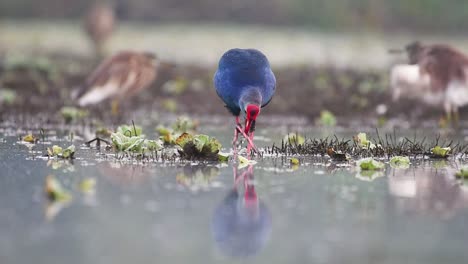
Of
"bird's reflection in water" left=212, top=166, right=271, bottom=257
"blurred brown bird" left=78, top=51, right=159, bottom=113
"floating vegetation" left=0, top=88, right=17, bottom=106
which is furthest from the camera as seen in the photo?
"floating vegetation" left=0, top=88, right=17, bottom=106

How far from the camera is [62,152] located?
8.74 meters

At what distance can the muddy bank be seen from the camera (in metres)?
14.5

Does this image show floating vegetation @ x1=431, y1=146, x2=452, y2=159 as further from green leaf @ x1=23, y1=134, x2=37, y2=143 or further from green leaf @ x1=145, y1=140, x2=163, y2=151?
green leaf @ x1=23, y1=134, x2=37, y2=143

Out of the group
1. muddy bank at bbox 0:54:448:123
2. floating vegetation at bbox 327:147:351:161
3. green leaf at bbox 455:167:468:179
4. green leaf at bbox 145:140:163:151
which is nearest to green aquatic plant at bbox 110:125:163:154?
green leaf at bbox 145:140:163:151

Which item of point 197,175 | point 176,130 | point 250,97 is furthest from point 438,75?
point 197,175

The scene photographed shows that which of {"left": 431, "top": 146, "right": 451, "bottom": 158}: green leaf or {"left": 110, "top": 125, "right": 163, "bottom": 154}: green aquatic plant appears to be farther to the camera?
{"left": 431, "top": 146, "right": 451, "bottom": 158}: green leaf

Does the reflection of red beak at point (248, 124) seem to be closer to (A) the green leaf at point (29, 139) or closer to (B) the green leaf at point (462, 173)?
(B) the green leaf at point (462, 173)

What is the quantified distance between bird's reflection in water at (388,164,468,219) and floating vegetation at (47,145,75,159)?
2.76m

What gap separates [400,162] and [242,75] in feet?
5.56

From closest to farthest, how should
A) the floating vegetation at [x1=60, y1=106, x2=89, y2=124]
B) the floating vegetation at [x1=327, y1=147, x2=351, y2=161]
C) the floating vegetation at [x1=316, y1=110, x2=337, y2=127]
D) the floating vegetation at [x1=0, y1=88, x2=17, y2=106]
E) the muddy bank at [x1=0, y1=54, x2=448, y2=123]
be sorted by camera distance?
the floating vegetation at [x1=327, y1=147, x2=351, y2=161], the floating vegetation at [x1=60, y1=106, x2=89, y2=124], the floating vegetation at [x1=316, y1=110, x2=337, y2=127], the floating vegetation at [x1=0, y1=88, x2=17, y2=106], the muddy bank at [x1=0, y1=54, x2=448, y2=123]

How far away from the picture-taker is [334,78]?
1734cm

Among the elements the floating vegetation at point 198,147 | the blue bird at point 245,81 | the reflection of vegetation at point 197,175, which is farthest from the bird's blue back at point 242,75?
the reflection of vegetation at point 197,175

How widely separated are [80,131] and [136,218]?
5.53 m

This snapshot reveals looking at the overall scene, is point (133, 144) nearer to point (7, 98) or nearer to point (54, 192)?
point (54, 192)
